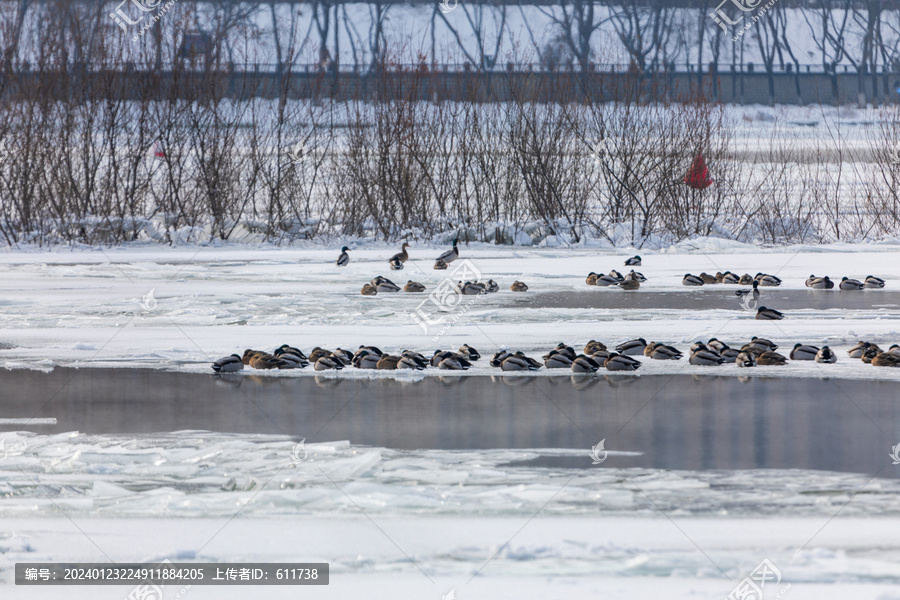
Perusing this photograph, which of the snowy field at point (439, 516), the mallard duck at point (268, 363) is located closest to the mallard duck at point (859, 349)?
the snowy field at point (439, 516)

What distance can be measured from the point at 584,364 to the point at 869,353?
7.39 ft

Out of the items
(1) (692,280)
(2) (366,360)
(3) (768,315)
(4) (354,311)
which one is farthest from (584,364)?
(1) (692,280)

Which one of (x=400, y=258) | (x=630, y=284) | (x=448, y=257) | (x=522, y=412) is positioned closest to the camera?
(x=522, y=412)

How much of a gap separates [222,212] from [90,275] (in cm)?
536

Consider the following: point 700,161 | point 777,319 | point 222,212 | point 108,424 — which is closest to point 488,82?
point 700,161

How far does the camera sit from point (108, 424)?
595cm

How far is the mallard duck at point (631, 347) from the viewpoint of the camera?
26.1 feet

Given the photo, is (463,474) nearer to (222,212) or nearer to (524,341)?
(524,341)

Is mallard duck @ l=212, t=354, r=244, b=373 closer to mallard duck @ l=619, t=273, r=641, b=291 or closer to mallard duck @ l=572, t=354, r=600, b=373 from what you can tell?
mallard duck @ l=572, t=354, r=600, b=373

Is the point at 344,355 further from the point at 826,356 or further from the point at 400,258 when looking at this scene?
the point at 400,258

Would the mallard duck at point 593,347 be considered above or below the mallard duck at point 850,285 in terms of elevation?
below

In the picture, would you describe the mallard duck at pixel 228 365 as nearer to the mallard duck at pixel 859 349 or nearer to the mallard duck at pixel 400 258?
the mallard duck at pixel 859 349

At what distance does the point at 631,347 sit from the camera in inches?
312

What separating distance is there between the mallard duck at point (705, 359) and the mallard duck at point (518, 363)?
123cm
